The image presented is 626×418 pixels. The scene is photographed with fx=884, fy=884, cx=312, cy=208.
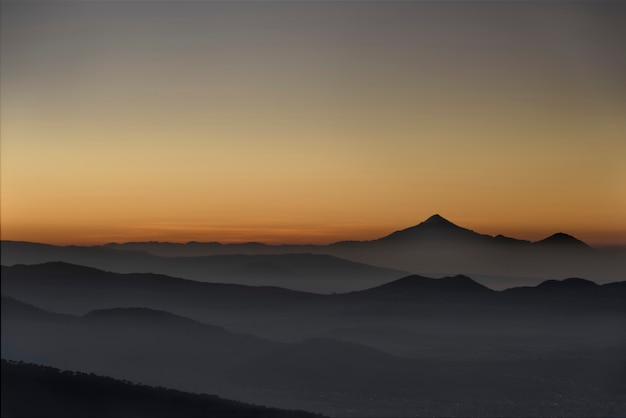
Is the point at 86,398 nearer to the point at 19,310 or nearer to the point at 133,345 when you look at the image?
the point at 19,310

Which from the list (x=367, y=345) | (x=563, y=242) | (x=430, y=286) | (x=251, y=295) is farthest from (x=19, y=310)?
(x=563, y=242)

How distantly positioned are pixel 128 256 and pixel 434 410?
15838 millimetres

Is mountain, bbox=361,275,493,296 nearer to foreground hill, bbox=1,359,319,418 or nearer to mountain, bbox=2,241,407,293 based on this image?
mountain, bbox=2,241,407,293

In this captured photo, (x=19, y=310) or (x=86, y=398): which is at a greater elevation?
(x=19, y=310)

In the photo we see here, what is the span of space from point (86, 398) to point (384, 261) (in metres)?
13.0

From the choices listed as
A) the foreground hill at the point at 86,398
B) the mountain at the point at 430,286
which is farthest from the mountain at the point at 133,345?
the mountain at the point at 430,286

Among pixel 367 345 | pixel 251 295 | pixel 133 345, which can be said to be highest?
pixel 251 295

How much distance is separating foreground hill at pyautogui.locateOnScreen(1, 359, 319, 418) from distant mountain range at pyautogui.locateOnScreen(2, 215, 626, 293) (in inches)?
161

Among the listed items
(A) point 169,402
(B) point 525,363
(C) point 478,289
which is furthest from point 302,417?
(B) point 525,363

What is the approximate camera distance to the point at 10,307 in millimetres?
26875

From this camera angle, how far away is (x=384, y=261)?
3266 cm

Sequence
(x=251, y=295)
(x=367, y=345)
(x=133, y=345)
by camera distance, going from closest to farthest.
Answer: (x=133, y=345)
(x=251, y=295)
(x=367, y=345)

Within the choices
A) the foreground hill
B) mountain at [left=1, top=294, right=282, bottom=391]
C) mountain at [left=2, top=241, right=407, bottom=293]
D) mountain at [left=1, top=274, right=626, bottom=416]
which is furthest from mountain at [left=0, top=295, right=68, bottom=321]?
the foreground hill

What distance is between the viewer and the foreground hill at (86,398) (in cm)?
2236
